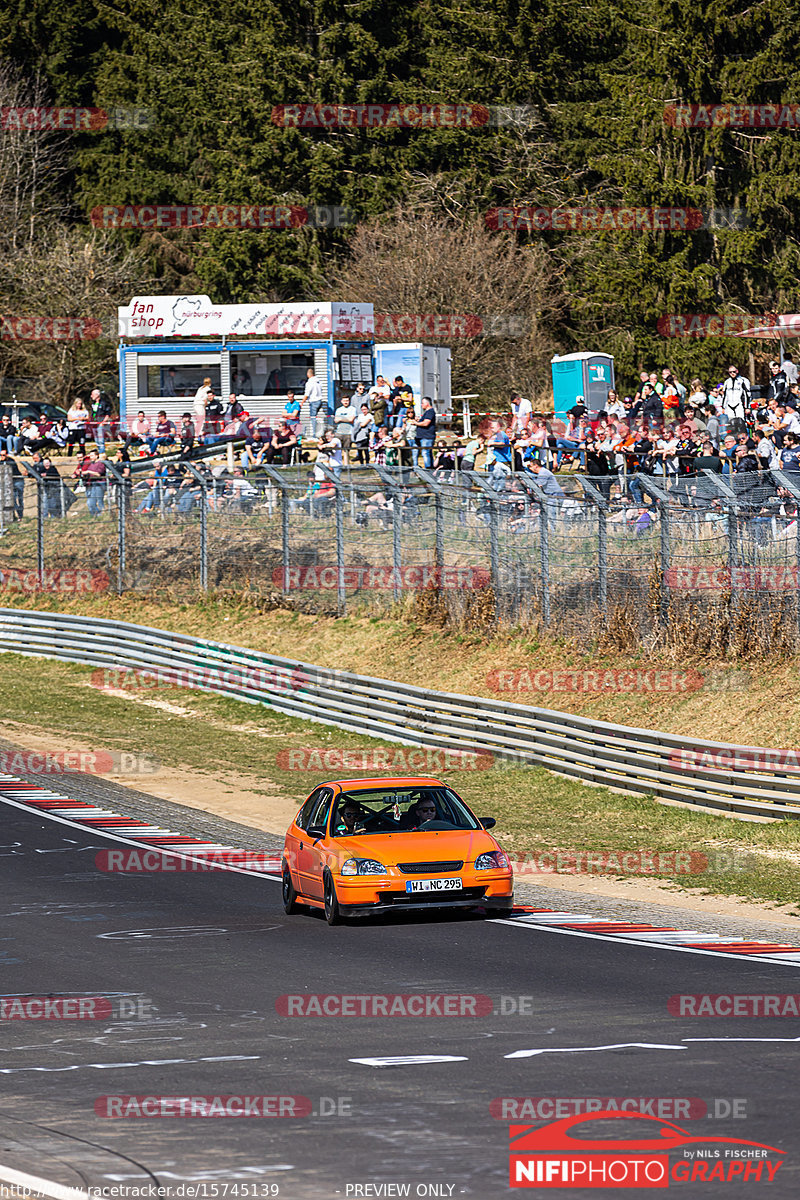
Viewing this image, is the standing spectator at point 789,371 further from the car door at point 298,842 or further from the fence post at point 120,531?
the car door at point 298,842

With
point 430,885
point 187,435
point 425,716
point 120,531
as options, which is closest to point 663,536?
point 425,716

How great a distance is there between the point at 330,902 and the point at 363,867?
0.56 m

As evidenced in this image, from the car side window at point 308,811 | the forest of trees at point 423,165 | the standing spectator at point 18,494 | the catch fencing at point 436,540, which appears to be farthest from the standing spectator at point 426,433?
the forest of trees at point 423,165

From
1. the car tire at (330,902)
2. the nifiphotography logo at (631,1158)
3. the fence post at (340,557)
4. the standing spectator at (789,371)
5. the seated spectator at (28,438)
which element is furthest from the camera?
the seated spectator at (28,438)

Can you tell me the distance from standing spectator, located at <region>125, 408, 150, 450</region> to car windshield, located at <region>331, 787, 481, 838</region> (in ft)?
89.6

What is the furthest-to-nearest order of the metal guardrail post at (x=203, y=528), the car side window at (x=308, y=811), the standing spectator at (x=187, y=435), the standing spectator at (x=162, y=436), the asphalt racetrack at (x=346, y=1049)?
the standing spectator at (x=162, y=436) < the standing spectator at (x=187, y=435) < the metal guardrail post at (x=203, y=528) < the car side window at (x=308, y=811) < the asphalt racetrack at (x=346, y=1049)

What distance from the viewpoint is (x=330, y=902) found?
48.5 feet

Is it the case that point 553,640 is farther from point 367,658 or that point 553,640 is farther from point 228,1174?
point 228,1174

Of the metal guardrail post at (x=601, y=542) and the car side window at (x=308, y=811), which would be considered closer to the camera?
the car side window at (x=308, y=811)

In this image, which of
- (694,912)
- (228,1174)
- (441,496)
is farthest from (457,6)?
(228,1174)

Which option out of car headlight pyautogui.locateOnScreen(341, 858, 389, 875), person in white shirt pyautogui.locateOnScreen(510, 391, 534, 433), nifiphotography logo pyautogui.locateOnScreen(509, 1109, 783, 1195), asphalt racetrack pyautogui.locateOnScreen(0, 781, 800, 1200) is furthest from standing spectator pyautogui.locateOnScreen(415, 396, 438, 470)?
nifiphotography logo pyautogui.locateOnScreen(509, 1109, 783, 1195)

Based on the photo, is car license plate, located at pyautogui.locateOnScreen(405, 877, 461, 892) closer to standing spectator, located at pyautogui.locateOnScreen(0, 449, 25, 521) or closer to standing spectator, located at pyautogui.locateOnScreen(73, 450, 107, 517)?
standing spectator, located at pyautogui.locateOnScreen(73, 450, 107, 517)

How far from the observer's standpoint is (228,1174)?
7242 millimetres

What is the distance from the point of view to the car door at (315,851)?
14953 millimetres
